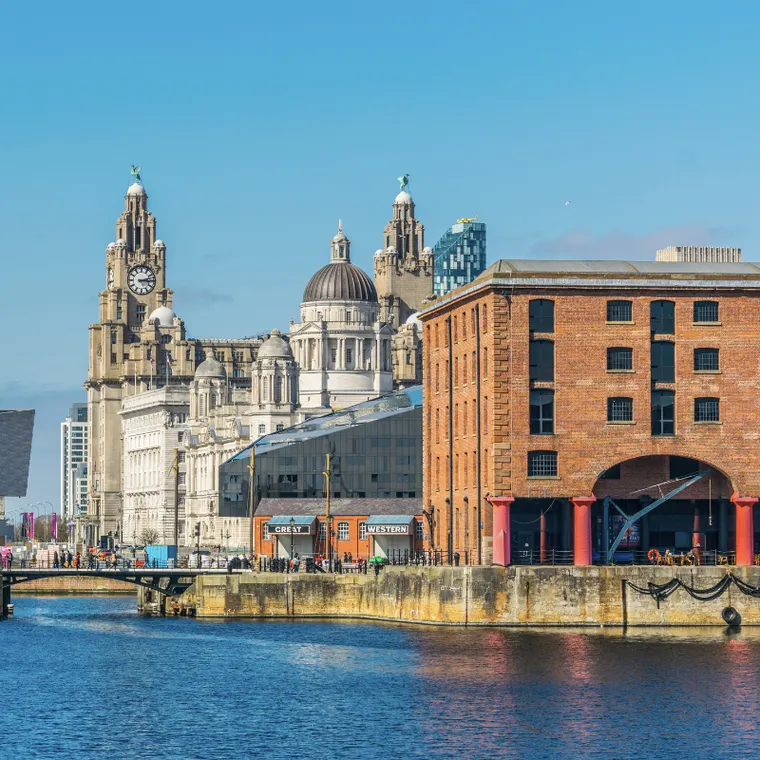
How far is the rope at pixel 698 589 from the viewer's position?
11925cm

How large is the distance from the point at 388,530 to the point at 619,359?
65092mm

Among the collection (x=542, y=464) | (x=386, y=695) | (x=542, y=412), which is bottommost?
(x=386, y=695)

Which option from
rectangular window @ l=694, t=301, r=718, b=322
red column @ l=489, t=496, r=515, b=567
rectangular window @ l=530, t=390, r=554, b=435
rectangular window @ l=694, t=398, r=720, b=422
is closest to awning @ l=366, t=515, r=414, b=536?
red column @ l=489, t=496, r=515, b=567

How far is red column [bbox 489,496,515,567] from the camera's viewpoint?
12375cm

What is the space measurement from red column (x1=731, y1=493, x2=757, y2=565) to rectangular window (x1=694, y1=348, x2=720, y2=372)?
769 centimetres

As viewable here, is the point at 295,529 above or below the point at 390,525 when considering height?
below

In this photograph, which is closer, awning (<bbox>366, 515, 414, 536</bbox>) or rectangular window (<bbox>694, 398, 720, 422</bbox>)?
rectangular window (<bbox>694, 398, 720, 422</bbox>)

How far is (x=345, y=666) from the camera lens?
108375 mm

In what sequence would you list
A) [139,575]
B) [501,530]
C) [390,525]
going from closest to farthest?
[501,530] < [139,575] < [390,525]

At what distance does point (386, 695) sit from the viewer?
96.1 m

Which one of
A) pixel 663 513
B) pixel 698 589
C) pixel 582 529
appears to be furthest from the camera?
pixel 663 513

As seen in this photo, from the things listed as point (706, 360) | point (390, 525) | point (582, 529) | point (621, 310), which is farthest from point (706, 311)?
point (390, 525)

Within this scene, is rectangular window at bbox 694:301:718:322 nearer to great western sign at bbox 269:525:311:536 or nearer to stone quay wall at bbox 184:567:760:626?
stone quay wall at bbox 184:567:760:626

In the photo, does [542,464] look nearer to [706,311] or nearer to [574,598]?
[574,598]
